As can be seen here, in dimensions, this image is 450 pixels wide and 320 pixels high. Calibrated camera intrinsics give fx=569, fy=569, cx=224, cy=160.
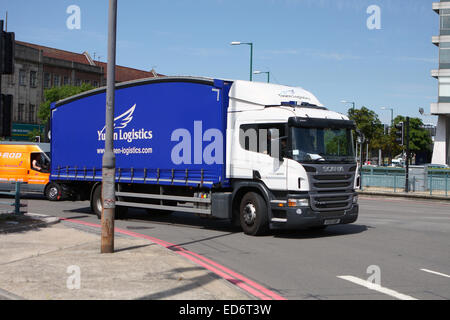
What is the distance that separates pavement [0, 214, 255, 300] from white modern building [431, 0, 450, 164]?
1966 inches

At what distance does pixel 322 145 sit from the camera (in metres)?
13.0

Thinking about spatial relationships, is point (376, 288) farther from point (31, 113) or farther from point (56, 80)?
point (56, 80)

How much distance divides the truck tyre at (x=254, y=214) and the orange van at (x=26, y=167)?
13330mm

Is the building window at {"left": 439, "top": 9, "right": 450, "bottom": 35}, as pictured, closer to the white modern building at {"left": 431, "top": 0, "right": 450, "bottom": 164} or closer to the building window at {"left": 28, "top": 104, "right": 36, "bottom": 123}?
the white modern building at {"left": 431, "top": 0, "right": 450, "bottom": 164}

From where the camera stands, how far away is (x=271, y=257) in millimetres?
10594

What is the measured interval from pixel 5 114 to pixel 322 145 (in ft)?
23.2

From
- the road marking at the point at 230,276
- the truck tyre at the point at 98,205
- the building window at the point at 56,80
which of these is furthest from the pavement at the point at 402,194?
the building window at the point at 56,80

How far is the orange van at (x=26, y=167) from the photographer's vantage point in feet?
80.2

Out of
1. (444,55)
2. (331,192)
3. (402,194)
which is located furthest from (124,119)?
(444,55)

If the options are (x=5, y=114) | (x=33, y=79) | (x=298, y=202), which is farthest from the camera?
(x=33, y=79)

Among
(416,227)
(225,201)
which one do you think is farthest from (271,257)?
(416,227)

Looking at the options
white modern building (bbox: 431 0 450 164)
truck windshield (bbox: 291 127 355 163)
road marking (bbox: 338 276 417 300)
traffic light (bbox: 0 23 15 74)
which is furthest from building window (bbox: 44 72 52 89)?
road marking (bbox: 338 276 417 300)

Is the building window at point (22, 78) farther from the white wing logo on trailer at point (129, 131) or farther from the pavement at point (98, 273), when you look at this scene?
the pavement at point (98, 273)
